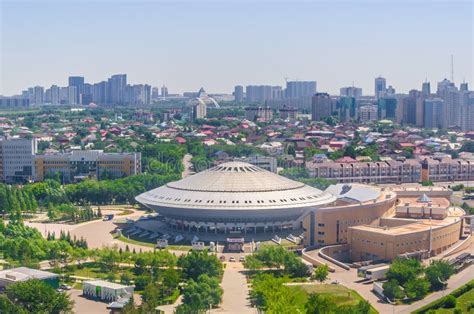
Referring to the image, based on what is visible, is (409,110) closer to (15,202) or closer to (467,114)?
(467,114)

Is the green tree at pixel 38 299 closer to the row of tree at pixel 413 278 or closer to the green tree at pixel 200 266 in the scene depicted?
the green tree at pixel 200 266

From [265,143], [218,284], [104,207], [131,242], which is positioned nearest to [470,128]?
[265,143]

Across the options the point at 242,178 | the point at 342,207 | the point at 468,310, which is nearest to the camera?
the point at 468,310

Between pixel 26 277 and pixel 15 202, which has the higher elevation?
pixel 15 202

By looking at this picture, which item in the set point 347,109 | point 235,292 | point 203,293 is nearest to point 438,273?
point 235,292

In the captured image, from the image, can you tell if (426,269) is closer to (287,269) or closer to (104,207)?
(287,269)

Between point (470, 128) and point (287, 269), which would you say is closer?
point (287, 269)

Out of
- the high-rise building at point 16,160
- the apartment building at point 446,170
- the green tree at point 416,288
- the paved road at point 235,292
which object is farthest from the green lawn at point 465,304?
the high-rise building at point 16,160
